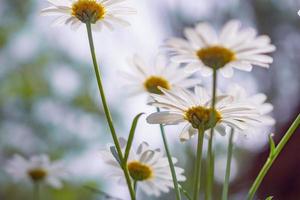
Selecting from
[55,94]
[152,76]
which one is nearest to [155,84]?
[152,76]

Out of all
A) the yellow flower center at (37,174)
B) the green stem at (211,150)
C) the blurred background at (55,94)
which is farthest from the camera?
the blurred background at (55,94)

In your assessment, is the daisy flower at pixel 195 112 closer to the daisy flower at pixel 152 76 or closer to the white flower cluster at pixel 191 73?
the white flower cluster at pixel 191 73

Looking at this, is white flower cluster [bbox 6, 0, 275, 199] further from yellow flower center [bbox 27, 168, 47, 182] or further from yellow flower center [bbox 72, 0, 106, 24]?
yellow flower center [bbox 27, 168, 47, 182]

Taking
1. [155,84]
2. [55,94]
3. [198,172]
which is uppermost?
[55,94]

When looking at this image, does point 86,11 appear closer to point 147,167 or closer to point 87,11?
point 87,11

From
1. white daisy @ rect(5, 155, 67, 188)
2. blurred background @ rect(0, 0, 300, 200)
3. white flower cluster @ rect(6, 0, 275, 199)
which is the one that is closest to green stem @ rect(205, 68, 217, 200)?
white flower cluster @ rect(6, 0, 275, 199)

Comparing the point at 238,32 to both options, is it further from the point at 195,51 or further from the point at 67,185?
the point at 67,185

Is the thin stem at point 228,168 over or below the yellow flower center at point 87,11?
below

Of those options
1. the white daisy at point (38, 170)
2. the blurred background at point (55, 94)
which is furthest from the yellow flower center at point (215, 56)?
the blurred background at point (55, 94)
